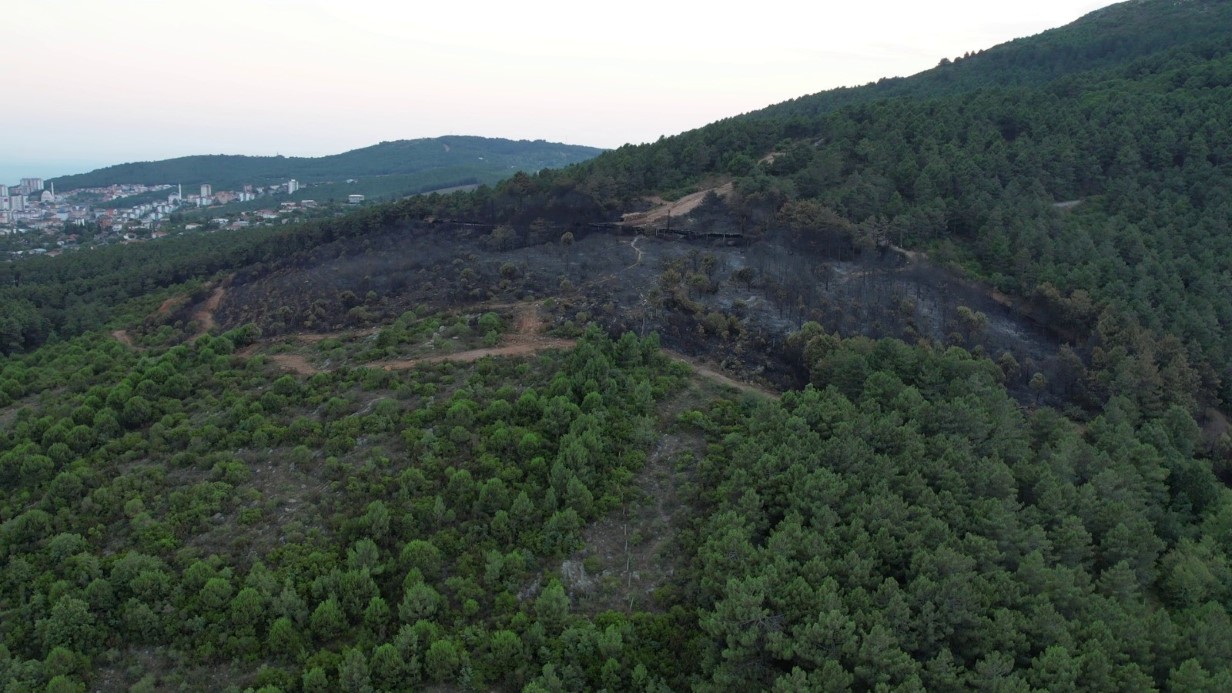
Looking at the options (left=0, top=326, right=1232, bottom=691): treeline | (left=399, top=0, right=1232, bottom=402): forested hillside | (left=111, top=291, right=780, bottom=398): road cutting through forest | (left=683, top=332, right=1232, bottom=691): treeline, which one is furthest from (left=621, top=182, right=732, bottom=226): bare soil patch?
(left=683, top=332, right=1232, bottom=691): treeline

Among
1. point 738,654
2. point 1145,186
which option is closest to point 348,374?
point 738,654

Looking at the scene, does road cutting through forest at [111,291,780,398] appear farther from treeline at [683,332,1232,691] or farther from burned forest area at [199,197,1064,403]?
treeline at [683,332,1232,691]

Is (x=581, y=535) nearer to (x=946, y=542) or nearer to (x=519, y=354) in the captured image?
(x=946, y=542)

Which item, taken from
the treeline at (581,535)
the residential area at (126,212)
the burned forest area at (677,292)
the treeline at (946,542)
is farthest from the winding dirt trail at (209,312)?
the residential area at (126,212)

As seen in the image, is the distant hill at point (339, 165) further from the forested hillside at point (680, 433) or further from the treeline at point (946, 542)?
the treeline at point (946, 542)

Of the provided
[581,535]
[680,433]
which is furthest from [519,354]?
[581,535]

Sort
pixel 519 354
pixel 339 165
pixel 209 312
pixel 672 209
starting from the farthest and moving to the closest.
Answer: pixel 339 165
pixel 672 209
pixel 209 312
pixel 519 354
